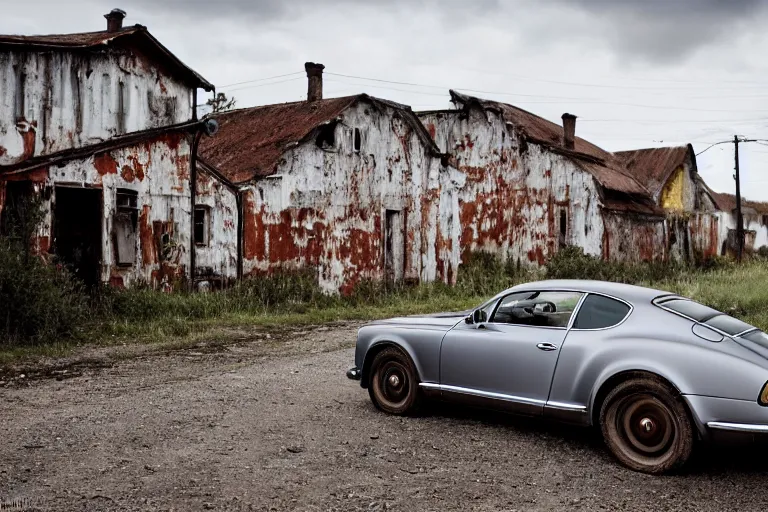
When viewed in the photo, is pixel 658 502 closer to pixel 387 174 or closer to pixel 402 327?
pixel 402 327

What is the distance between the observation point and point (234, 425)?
24.7 ft

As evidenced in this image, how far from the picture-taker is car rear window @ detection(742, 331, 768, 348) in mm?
6285

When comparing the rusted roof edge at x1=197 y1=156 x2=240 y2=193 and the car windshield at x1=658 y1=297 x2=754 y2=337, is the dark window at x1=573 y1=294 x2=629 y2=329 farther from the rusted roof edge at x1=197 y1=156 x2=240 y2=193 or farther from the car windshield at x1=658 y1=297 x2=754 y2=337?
the rusted roof edge at x1=197 y1=156 x2=240 y2=193

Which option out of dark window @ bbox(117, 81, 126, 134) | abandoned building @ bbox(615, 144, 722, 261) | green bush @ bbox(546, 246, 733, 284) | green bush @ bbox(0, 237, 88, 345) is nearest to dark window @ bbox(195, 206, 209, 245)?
dark window @ bbox(117, 81, 126, 134)

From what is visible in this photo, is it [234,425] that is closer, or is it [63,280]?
[234,425]

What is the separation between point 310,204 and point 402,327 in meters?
13.5

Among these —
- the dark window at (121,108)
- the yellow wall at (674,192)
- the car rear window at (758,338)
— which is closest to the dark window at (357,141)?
the dark window at (121,108)

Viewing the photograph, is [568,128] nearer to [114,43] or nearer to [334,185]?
[334,185]

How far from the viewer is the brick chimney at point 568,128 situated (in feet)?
102

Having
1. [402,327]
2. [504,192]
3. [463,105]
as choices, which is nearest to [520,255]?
[504,192]

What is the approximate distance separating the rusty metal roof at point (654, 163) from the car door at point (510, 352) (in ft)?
104

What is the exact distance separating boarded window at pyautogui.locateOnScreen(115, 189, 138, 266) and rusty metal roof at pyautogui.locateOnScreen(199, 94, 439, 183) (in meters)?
3.27

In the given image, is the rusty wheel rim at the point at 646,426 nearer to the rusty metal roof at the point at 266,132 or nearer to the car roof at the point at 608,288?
the car roof at the point at 608,288

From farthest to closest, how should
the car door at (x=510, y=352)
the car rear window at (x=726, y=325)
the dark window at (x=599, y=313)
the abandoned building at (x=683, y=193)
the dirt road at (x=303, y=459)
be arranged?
the abandoned building at (x=683, y=193) → the car door at (x=510, y=352) → the dark window at (x=599, y=313) → the car rear window at (x=726, y=325) → the dirt road at (x=303, y=459)
